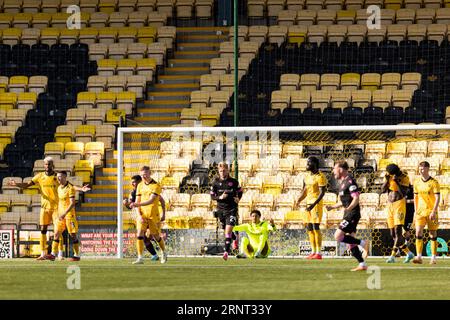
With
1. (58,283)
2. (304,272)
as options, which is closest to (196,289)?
(58,283)

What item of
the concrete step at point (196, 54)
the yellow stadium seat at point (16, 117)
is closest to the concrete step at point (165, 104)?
the concrete step at point (196, 54)

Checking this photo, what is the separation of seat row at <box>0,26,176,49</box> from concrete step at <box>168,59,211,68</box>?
0.54 metres

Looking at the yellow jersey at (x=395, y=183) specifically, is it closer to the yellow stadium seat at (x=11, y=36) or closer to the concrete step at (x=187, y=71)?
the concrete step at (x=187, y=71)

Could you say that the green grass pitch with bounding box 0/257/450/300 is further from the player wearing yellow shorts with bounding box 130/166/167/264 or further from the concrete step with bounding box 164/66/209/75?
the concrete step with bounding box 164/66/209/75

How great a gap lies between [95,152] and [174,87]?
15.4ft

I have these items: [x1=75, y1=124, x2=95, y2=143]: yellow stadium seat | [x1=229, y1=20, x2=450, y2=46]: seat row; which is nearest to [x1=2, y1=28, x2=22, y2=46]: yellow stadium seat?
[x1=75, y1=124, x2=95, y2=143]: yellow stadium seat

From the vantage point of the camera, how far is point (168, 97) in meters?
38.1

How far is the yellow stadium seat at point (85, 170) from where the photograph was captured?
33.8 meters

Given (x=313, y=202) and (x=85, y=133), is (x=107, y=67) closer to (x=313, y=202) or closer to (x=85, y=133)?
(x=85, y=133)

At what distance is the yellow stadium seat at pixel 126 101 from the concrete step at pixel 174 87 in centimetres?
124

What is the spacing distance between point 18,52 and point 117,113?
203 inches

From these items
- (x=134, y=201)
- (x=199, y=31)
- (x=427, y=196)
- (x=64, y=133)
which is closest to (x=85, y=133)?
(x=64, y=133)

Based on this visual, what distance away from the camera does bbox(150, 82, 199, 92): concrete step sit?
1510 inches

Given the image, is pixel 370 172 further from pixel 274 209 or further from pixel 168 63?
pixel 168 63
